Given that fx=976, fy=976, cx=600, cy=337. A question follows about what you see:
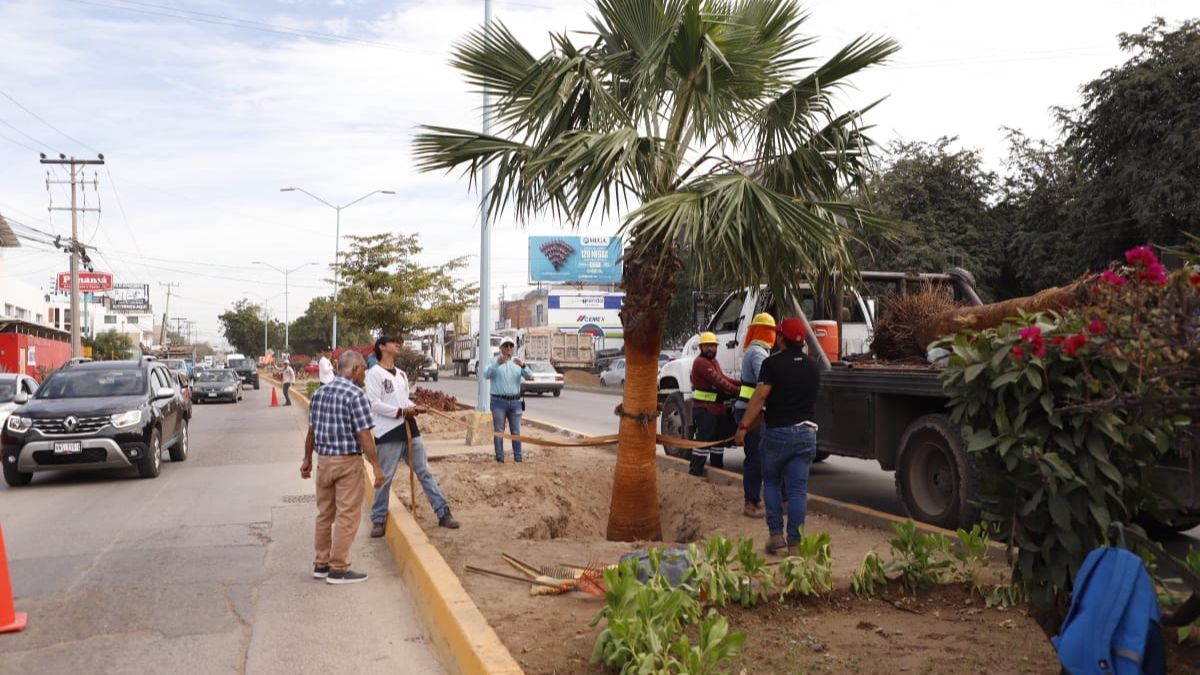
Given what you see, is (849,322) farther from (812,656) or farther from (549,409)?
(549,409)

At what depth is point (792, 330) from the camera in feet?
23.6

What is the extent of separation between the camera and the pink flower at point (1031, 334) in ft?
12.5

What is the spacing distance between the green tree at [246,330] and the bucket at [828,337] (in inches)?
4655

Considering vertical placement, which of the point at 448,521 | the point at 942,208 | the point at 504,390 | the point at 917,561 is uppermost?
the point at 942,208

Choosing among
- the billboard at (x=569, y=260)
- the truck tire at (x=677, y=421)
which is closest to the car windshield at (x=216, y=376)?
the billboard at (x=569, y=260)

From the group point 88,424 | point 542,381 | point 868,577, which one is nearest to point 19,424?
point 88,424

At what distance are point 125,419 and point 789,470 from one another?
9345 mm

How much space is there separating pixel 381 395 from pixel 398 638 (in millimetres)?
2895

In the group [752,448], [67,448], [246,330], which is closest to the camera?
[752,448]

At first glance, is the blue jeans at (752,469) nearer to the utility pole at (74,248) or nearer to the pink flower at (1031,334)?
the pink flower at (1031,334)

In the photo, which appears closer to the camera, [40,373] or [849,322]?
[849,322]

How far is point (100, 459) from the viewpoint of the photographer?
1241 cm

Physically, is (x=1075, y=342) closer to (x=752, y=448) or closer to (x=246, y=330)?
(x=752, y=448)

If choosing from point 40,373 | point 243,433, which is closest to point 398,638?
point 243,433
